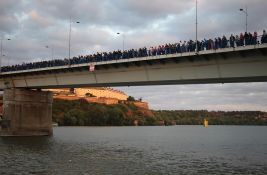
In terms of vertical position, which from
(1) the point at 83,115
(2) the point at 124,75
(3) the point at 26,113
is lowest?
(1) the point at 83,115

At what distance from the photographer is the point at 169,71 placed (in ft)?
154

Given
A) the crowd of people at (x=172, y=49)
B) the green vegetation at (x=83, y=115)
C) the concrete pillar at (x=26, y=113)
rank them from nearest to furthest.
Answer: the crowd of people at (x=172, y=49) → the concrete pillar at (x=26, y=113) → the green vegetation at (x=83, y=115)

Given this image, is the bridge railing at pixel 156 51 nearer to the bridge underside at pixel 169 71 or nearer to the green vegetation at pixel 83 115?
the bridge underside at pixel 169 71

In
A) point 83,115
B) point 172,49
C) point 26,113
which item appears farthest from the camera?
point 83,115

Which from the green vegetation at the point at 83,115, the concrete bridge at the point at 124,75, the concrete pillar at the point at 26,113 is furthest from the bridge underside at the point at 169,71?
the green vegetation at the point at 83,115

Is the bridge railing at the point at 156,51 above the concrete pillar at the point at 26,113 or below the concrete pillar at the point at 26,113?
above

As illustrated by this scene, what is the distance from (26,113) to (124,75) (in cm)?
2555

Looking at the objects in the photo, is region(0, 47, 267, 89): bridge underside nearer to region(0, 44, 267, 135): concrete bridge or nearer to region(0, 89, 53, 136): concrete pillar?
region(0, 44, 267, 135): concrete bridge

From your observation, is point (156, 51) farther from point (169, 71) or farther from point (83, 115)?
point (83, 115)

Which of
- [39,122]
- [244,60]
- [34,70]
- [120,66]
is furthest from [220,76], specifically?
[39,122]

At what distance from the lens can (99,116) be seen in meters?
175

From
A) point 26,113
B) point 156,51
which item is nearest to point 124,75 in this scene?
point 156,51

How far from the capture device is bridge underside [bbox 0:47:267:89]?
129 ft

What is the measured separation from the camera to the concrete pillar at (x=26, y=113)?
225 ft
